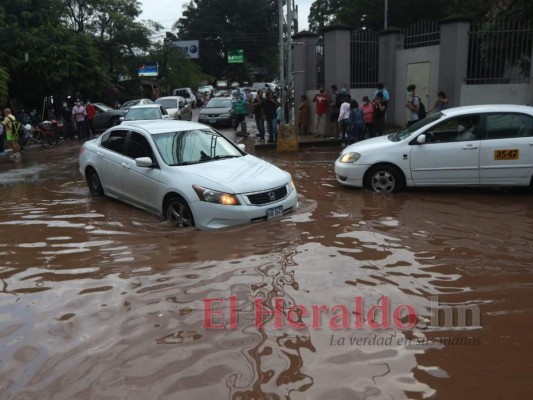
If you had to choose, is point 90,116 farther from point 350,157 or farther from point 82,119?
point 350,157

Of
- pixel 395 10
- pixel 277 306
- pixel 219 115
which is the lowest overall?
pixel 277 306

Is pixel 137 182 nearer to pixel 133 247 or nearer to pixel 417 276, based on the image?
pixel 133 247

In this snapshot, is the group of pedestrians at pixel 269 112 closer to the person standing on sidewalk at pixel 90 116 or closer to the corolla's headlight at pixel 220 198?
the person standing on sidewalk at pixel 90 116

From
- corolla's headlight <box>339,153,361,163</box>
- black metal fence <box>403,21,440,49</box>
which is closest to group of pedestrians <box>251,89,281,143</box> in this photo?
black metal fence <box>403,21,440,49</box>

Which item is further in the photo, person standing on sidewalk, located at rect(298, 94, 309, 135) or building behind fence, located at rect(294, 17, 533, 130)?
person standing on sidewalk, located at rect(298, 94, 309, 135)

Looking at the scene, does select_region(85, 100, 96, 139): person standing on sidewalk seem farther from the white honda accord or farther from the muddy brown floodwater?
the muddy brown floodwater

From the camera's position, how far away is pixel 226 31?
73.8 metres

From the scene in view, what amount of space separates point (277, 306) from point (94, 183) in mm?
6238

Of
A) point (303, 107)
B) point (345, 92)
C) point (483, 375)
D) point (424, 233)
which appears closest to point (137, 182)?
point (424, 233)

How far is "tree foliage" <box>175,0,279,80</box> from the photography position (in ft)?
239

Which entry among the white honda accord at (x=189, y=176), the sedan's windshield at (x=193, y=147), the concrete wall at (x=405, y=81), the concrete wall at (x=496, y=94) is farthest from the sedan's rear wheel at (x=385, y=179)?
the concrete wall at (x=405, y=81)

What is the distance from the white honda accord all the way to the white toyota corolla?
7.00ft

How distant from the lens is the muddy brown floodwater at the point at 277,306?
3.51m

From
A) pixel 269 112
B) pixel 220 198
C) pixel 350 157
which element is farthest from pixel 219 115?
pixel 220 198
